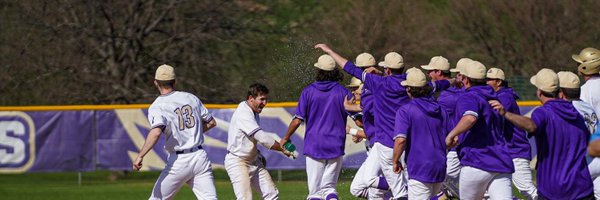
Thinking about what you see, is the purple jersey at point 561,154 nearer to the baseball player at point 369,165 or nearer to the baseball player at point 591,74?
the baseball player at point 591,74

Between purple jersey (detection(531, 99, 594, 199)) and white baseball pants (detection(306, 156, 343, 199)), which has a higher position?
purple jersey (detection(531, 99, 594, 199))

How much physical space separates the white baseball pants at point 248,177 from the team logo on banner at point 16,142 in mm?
9034

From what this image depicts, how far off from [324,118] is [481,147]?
2.96 meters

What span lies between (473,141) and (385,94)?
7.23 feet

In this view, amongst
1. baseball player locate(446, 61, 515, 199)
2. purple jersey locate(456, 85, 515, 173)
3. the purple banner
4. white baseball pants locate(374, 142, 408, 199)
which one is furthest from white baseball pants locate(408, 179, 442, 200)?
the purple banner

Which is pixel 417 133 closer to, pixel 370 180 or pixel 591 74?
pixel 591 74

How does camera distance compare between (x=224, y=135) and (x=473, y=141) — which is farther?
(x=224, y=135)

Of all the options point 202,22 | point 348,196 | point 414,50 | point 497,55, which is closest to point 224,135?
point 348,196

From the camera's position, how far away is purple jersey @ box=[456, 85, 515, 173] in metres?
10.8

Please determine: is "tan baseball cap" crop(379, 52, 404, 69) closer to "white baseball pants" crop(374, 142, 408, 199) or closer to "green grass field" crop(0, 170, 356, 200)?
"white baseball pants" crop(374, 142, 408, 199)

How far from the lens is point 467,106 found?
35.0 ft

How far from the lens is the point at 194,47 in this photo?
26.3 metres

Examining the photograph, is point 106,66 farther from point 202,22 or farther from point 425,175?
point 425,175

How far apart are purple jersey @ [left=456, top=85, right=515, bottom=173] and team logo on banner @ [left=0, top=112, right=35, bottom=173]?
39.3 ft
